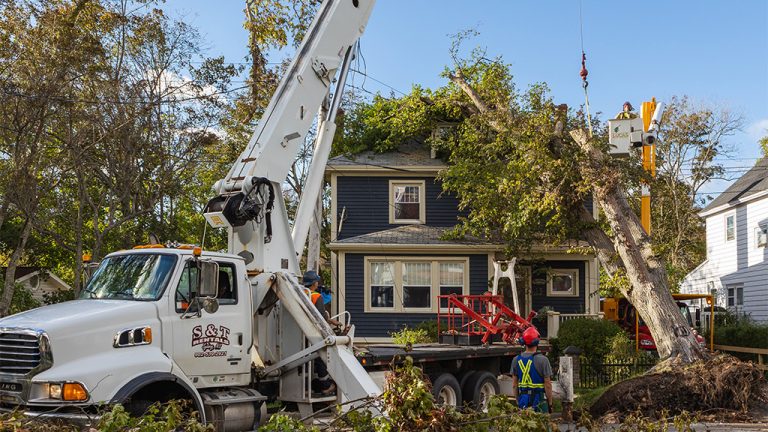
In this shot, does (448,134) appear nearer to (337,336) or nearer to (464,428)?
(337,336)

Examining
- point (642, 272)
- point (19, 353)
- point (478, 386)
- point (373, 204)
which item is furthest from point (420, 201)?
point (19, 353)

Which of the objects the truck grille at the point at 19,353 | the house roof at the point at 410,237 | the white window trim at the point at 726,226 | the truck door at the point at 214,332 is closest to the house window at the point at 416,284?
the house roof at the point at 410,237

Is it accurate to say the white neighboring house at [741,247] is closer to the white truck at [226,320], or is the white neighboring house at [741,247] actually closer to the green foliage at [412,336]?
the green foliage at [412,336]

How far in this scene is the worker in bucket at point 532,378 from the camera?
9.52 metres

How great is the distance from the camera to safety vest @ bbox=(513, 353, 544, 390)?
9531mm

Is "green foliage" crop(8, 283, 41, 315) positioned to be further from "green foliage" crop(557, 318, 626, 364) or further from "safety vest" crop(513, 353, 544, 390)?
"safety vest" crop(513, 353, 544, 390)

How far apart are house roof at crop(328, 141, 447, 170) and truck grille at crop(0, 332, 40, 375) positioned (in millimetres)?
18788

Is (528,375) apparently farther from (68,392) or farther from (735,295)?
(735,295)

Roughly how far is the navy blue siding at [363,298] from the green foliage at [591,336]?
3.78 metres

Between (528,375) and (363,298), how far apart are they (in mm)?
16709

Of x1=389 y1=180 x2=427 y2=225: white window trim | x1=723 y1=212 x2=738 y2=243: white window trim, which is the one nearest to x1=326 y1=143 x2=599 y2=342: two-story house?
x1=389 y1=180 x2=427 y2=225: white window trim

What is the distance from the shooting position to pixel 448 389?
12.7 metres

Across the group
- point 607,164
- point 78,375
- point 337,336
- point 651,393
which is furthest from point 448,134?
point 78,375

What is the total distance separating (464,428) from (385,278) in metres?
20.4
